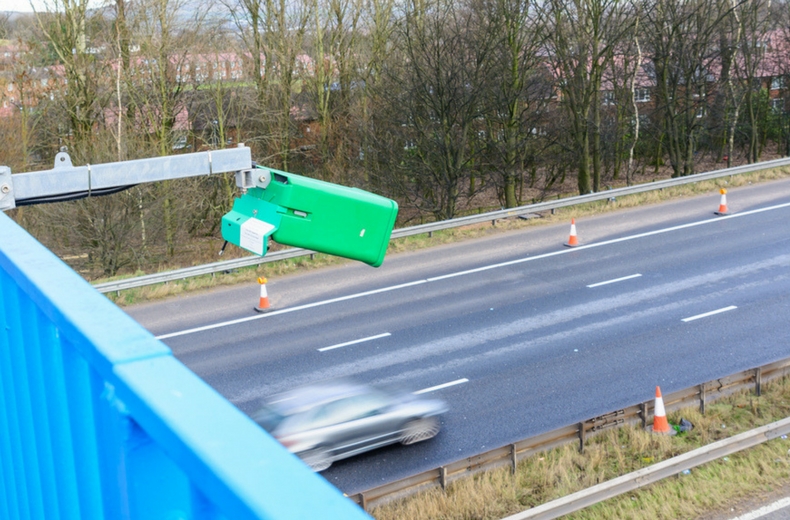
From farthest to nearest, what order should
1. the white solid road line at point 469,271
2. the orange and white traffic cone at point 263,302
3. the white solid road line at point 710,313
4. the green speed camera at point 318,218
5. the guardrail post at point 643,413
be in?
the orange and white traffic cone at point 263,302, the white solid road line at point 469,271, the white solid road line at point 710,313, the guardrail post at point 643,413, the green speed camera at point 318,218

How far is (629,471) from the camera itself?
10305 millimetres

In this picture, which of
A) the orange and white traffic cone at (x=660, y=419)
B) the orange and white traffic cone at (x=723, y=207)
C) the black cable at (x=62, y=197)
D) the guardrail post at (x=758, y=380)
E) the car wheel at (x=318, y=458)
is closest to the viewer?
the black cable at (x=62, y=197)

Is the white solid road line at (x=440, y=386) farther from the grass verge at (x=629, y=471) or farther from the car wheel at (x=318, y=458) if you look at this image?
the grass verge at (x=629, y=471)

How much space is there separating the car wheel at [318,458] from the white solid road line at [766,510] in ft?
16.1

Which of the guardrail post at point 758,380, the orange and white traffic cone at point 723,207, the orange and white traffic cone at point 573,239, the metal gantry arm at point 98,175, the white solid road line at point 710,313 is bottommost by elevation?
the guardrail post at point 758,380

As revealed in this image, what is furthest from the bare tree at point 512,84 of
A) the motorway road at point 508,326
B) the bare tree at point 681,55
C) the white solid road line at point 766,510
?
the white solid road line at point 766,510

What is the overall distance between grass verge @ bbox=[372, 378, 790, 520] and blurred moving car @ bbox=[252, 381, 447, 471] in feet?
4.31

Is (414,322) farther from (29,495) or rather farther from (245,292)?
(29,495)

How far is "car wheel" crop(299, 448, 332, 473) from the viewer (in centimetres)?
1021

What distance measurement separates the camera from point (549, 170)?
42.8 metres

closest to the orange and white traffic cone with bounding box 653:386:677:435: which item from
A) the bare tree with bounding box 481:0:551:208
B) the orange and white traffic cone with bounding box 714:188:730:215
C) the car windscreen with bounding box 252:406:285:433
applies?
the car windscreen with bounding box 252:406:285:433

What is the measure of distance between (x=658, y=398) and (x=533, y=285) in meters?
6.13

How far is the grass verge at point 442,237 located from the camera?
16.8m

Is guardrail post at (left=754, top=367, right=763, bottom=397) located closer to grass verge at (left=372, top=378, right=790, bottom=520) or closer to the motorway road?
grass verge at (left=372, top=378, right=790, bottom=520)
